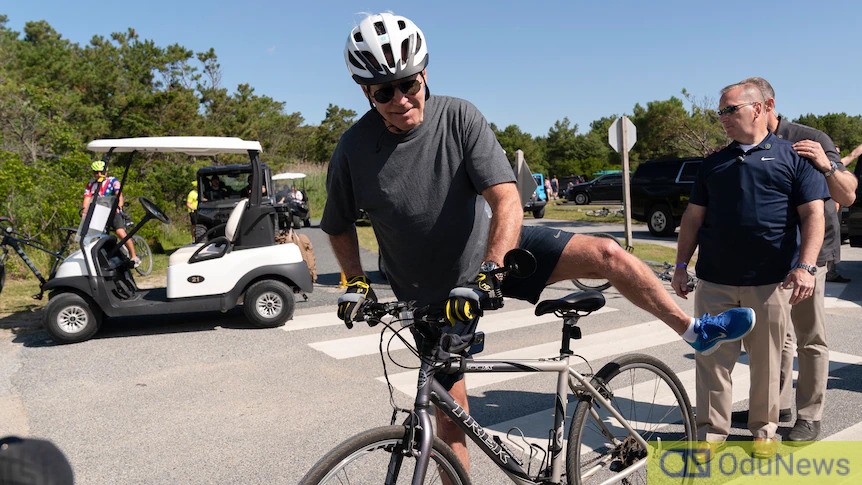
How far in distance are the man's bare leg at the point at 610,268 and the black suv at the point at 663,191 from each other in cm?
1702

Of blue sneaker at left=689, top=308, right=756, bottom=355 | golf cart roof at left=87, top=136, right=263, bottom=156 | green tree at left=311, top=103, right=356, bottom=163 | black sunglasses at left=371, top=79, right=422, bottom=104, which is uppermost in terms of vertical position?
green tree at left=311, top=103, right=356, bottom=163

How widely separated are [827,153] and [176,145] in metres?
6.90

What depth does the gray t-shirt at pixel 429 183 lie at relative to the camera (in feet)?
8.51

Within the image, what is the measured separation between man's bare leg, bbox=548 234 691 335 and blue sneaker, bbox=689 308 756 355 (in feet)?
1.01

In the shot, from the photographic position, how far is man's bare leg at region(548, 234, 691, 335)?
2557mm

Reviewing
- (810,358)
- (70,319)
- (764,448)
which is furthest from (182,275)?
(810,358)

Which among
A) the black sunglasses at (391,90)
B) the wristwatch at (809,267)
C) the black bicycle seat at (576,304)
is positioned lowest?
the wristwatch at (809,267)

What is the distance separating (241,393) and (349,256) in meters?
2.94

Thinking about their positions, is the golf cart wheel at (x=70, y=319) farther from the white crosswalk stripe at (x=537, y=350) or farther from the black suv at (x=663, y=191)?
the black suv at (x=663, y=191)

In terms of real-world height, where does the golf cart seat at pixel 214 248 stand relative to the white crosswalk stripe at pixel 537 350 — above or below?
above

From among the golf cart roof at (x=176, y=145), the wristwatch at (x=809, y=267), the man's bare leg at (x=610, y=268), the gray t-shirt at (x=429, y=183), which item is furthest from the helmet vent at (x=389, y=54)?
the golf cart roof at (x=176, y=145)

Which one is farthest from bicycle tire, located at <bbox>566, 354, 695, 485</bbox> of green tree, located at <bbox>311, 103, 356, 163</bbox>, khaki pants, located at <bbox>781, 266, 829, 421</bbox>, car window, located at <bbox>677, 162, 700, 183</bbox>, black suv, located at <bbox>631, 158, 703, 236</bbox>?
green tree, located at <bbox>311, 103, 356, 163</bbox>

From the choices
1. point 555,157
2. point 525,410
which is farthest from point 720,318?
point 555,157

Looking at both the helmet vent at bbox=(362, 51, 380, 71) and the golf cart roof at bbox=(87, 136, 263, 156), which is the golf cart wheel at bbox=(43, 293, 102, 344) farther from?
the helmet vent at bbox=(362, 51, 380, 71)
